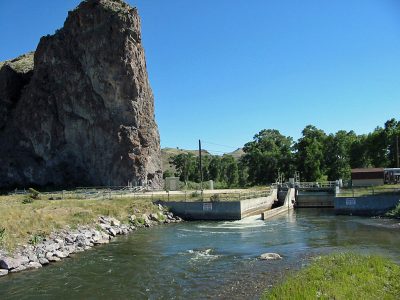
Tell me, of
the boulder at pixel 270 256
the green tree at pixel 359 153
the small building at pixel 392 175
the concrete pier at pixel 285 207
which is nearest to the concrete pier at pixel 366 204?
the concrete pier at pixel 285 207

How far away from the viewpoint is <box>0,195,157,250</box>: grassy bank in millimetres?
30147

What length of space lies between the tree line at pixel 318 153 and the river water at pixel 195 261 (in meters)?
59.3

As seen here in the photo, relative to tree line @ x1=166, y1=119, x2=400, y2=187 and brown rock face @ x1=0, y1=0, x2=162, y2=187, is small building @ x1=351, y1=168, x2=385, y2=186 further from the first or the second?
brown rock face @ x1=0, y1=0, x2=162, y2=187

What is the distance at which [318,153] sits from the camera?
101062 mm

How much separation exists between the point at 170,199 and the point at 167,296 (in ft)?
115

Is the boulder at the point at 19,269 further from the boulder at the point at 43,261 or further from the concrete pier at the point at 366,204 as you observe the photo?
the concrete pier at the point at 366,204

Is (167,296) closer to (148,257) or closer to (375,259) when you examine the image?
(148,257)

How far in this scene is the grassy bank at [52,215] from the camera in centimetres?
3015

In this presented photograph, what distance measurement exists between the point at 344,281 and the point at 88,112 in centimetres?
7413

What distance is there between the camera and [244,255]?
1117 inches

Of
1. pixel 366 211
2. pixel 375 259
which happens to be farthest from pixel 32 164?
pixel 375 259

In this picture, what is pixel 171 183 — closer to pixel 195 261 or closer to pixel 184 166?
pixel 195 261

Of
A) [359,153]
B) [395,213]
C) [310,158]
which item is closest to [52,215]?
[395,213]

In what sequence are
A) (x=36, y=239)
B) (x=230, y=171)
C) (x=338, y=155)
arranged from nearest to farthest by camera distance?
(x=36, y=239)
(x=338, y=155)
(x=230, y=171)
